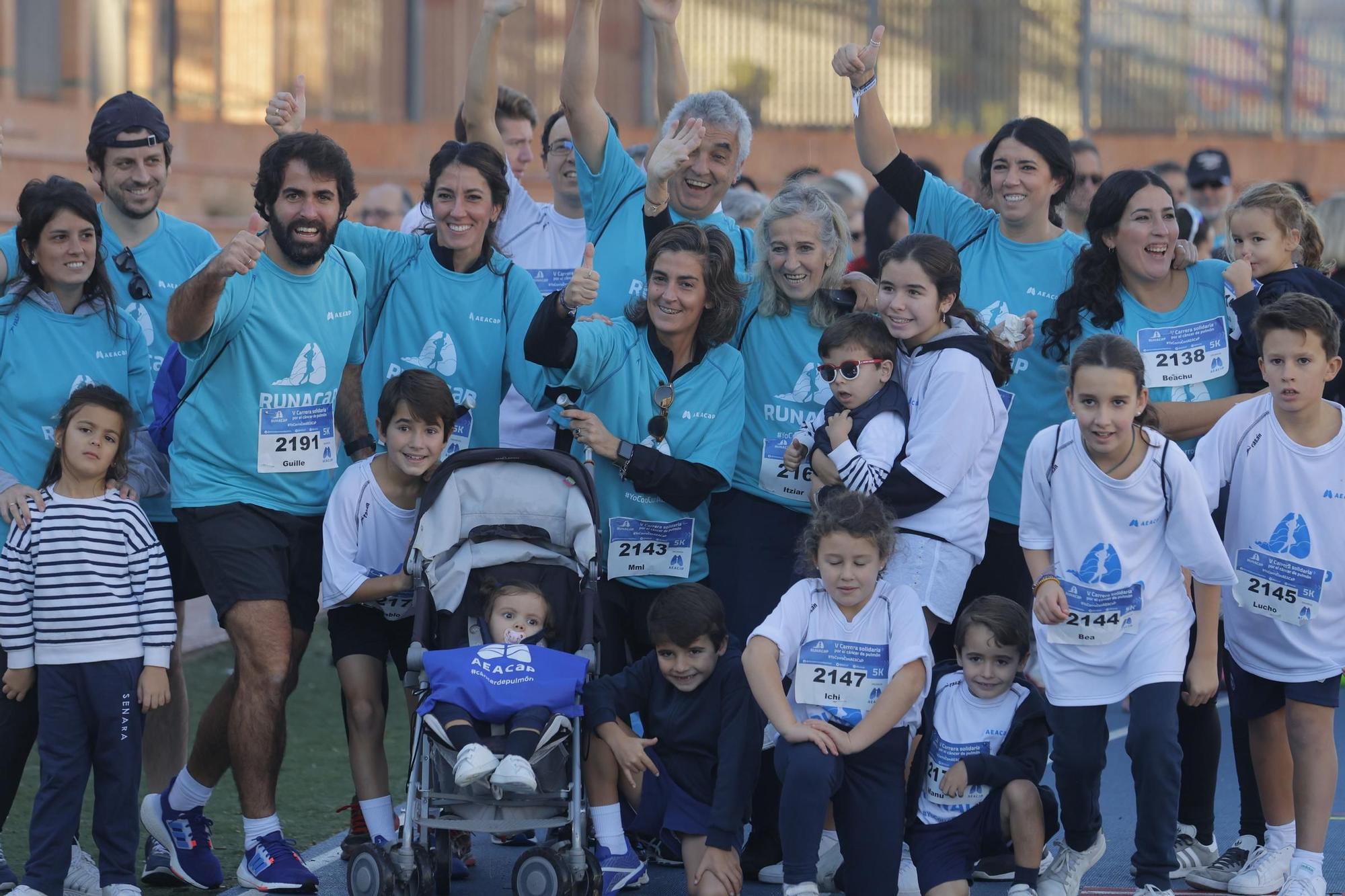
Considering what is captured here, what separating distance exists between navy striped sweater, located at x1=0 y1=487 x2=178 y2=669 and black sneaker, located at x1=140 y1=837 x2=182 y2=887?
733 mm

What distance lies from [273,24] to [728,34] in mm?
3834

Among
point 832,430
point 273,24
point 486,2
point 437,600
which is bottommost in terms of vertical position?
point 437,600

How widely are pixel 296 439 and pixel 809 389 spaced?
1.48 meters

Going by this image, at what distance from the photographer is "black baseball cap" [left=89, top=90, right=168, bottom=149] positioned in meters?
5.06

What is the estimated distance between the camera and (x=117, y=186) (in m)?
5.11

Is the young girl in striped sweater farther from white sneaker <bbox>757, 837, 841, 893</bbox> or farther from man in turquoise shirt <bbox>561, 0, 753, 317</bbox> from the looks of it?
white sneaker <bbox>757, 837, 841, 893</bbox>

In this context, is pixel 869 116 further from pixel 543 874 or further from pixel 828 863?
pixel 543 874

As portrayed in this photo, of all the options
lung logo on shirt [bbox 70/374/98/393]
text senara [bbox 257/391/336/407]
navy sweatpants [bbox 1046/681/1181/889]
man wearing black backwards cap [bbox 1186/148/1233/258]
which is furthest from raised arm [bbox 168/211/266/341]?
man wearing black backwards cap [bbox 1186/148/1233/258]

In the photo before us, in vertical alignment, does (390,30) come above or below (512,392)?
above

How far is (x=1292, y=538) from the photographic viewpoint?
452cm

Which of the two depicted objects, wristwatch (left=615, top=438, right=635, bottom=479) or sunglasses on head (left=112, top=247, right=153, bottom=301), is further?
sunglasses on head (left=112, top=247, right=153, bottom=301)

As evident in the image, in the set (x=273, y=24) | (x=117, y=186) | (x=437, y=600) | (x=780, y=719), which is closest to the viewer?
(x=780, y=719)

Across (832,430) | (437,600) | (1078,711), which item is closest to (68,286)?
(437,600)

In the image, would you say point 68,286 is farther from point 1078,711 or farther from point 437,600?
point 1078,711
